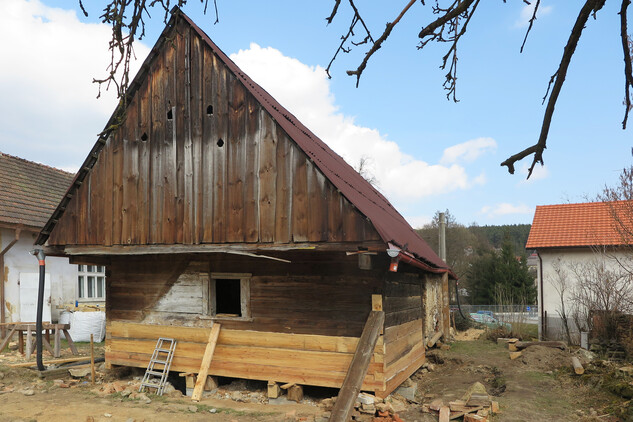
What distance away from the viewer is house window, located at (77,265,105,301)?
700 inches

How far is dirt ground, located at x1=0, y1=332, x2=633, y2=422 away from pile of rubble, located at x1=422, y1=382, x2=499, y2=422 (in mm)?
130

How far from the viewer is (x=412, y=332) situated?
36.7ft

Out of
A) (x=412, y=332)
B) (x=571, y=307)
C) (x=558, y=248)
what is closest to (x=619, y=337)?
Answer: (x=571, y=307)

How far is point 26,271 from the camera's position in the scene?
51.5 feet

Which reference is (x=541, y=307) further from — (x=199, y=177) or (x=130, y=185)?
(x=130, y=185)

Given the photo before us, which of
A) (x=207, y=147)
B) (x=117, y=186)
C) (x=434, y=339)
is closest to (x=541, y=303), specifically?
(x=434, y=339)

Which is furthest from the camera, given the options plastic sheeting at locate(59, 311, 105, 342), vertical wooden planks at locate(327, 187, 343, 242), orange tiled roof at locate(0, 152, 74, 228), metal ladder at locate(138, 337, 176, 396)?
plastic sheeting at locate(59, 311, 105, 342)

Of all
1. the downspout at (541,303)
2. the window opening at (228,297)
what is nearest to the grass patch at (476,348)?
the downspout at (541,303)

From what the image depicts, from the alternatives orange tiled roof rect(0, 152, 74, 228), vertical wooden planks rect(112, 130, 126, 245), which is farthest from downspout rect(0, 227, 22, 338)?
vertical wooden planks rect(112, 130, 126, 245)

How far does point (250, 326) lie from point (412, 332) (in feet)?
12.9

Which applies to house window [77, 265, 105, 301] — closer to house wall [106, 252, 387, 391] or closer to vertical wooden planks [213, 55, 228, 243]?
house wall [106, 252, 387, 391]

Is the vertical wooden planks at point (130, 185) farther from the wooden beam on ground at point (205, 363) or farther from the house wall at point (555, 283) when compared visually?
the house wall at point (555, 283)

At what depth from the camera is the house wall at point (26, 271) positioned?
49.4 ft

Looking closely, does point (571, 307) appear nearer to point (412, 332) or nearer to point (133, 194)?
point (412, 332)
